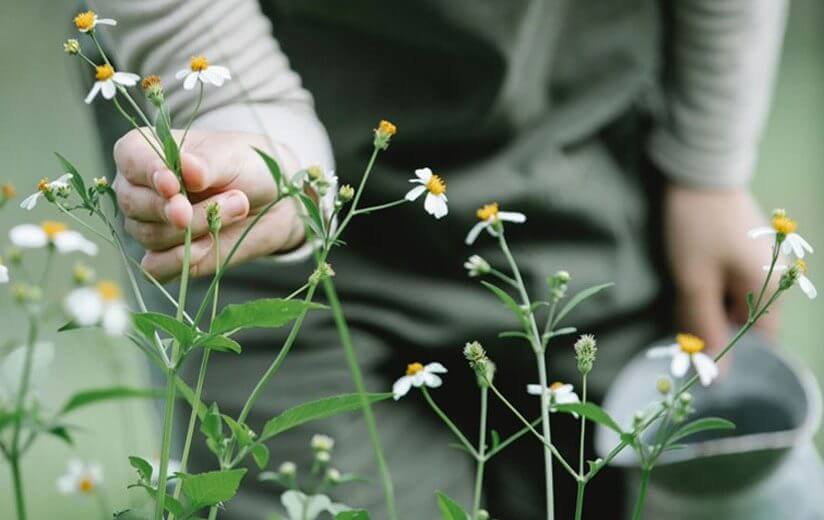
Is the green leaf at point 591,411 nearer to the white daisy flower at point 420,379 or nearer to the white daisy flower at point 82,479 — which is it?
the white daisy flower at point 420,379

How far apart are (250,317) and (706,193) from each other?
733mm

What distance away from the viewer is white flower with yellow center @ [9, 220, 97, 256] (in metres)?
0.34

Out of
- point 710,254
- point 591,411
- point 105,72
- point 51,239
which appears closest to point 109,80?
point 105,72

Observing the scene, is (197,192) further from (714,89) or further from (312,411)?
(714,89)

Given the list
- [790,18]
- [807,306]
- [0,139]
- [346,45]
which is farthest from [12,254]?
[790,18]

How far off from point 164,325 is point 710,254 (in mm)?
736

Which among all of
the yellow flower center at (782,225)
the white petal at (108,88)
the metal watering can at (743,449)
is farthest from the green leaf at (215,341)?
the metal watering can at (743,449)

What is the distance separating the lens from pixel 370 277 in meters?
0.95

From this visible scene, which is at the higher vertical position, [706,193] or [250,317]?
[250,317]

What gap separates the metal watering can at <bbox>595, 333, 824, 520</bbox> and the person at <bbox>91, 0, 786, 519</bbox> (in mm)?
60

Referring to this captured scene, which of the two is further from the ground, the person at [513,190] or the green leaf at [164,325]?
the green leaf at [164,325]

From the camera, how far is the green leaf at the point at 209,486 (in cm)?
37

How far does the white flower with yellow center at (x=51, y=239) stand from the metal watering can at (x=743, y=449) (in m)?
0.52

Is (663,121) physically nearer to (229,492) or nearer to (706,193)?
(706,193)
